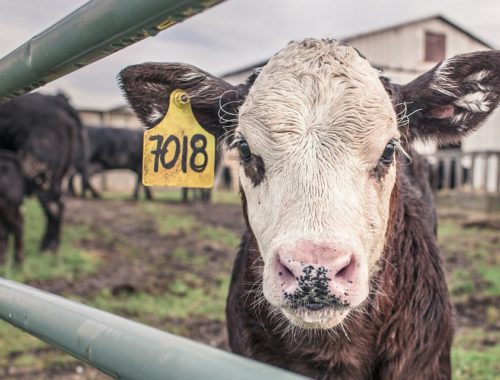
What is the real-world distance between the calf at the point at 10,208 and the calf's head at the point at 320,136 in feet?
17.8

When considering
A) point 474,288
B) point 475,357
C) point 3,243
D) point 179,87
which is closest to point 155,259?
point 3,243

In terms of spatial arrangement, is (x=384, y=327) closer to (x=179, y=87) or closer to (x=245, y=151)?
(x=245, y=151)

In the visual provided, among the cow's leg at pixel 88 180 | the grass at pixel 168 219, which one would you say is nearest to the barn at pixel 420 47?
the cow's leg at pixel 88 180

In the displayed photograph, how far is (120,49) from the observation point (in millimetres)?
1104

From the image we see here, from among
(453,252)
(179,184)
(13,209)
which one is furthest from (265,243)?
(453,252)

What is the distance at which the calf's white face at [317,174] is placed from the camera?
1.57 meters

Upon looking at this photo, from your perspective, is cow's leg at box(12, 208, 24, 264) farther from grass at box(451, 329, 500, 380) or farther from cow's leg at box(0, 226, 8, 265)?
grass at box(451, 329, 500, 380)

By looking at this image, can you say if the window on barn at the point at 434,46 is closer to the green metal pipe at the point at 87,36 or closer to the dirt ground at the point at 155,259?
the dirt ground at the point at 155,259

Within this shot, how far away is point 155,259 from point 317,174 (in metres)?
6.77

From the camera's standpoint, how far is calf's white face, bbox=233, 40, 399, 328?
1574 millimetres

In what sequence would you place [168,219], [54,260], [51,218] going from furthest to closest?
[168,219], [51,218], [54,260]

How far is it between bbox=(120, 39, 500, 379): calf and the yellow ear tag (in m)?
0.11

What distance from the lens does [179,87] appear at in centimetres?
235

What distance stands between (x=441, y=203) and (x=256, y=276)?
12.7 m
